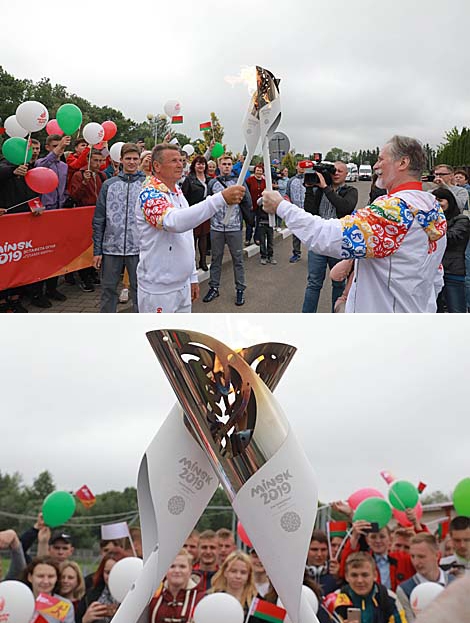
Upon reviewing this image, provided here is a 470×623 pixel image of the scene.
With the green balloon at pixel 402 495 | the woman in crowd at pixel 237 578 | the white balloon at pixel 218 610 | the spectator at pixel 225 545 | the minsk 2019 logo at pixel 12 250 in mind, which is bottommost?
the white balloon at pixel 218 610

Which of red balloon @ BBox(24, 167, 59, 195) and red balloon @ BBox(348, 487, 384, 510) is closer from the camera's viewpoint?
red balloon @ BBox(348, 487, 384, 510)

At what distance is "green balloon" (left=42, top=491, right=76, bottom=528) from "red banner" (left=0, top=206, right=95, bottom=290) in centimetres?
310

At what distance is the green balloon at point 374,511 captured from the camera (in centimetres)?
154

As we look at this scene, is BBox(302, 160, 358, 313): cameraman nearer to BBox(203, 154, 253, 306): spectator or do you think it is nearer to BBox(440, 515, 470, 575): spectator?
BBox(203, 154, 253, 306): spectator

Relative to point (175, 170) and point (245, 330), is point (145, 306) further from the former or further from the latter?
point (245, 330)

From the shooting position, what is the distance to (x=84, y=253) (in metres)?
5.31

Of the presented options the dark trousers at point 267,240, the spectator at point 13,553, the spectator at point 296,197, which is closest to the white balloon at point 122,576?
the spectator at point 13,553

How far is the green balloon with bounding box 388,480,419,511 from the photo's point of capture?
1432 mm

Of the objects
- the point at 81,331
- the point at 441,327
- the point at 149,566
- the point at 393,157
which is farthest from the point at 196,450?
the point at 393,157

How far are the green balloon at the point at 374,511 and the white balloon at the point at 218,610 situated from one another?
0.38m

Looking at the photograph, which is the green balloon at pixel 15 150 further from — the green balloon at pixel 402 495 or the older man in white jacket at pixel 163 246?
the green balloon at pixel 402 495

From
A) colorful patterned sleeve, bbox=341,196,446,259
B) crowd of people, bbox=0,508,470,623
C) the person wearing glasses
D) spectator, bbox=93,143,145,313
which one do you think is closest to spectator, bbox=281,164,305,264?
the person wearing glasses

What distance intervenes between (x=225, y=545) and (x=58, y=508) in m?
0.49

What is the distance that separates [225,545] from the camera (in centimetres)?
175
